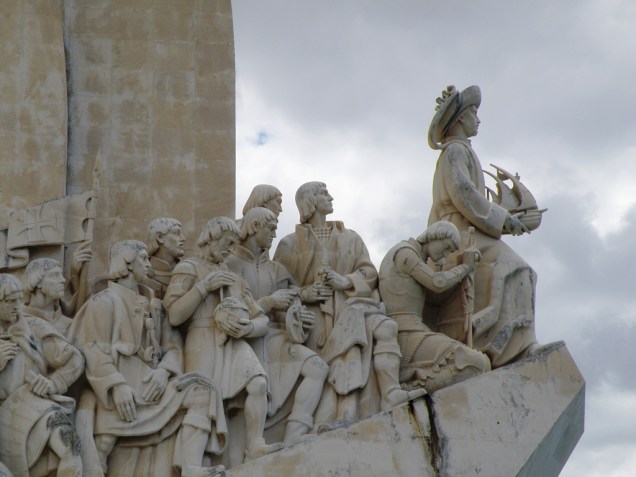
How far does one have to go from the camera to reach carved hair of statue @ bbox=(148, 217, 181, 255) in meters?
16.3

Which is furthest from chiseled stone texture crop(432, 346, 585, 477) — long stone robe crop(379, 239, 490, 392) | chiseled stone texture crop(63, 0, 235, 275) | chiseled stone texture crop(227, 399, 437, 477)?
chiseled stone texture crop(63, 0, 235, 275)

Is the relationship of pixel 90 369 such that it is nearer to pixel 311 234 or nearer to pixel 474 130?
pixel 311 234

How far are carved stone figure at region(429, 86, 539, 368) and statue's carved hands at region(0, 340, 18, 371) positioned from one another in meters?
3.34

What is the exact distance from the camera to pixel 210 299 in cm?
1584

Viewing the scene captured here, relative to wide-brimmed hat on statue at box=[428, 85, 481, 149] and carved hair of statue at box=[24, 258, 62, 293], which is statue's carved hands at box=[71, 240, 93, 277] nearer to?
carved hair of statue at box=[24, 258, 62, 293]

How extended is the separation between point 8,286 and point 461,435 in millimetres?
3370

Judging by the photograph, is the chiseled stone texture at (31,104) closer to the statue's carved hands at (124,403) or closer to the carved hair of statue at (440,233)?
the statue's carved hands at (124,403)

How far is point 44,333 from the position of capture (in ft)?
50.5

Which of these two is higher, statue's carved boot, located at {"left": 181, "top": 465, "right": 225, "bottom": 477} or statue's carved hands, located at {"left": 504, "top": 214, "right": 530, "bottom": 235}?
statue's carved hands, located at {"left": 504, "top": 214, "right": 530, "bottom": 235}

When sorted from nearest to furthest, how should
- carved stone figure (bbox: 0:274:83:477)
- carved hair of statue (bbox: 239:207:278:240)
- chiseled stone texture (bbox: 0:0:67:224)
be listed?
carved stone figure (bbox: 0:274:83:477) < carved hair of statue (bbox: 239:207:278:240) < chiseled stone texture (bbox: 0:0:67:224)

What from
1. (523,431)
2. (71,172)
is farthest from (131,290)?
(523,431)

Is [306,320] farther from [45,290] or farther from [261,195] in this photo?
[45,290]

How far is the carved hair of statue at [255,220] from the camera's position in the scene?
1623 centimetres

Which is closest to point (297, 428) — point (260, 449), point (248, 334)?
point (260, 449)
